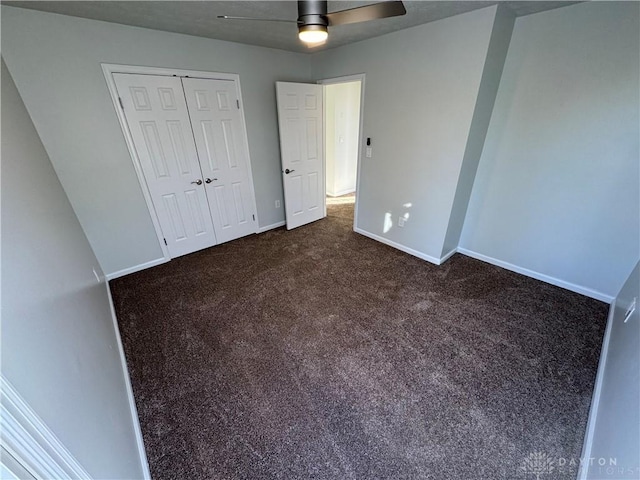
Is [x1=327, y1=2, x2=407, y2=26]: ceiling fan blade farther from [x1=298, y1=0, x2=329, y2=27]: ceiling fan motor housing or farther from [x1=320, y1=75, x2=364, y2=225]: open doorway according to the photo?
[x1=320, y1=75, x2=364, y2=225]: open doorway

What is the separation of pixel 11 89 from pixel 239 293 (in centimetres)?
216

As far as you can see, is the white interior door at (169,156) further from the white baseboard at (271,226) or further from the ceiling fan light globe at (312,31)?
the ceiling fan light globe at (312,31)

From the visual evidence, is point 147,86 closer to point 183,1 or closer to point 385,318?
point 183,1

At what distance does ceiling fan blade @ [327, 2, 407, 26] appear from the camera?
1.41m

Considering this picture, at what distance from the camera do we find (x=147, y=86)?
2504 mm

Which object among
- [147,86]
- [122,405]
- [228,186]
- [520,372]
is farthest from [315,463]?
[147,86]

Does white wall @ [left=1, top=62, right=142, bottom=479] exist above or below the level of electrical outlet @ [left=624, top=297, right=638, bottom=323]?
above

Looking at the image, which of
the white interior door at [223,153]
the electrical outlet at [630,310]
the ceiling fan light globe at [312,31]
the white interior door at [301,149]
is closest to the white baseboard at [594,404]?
the electrical outlet at [630,310]

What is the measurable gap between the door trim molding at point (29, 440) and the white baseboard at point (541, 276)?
3516 mm

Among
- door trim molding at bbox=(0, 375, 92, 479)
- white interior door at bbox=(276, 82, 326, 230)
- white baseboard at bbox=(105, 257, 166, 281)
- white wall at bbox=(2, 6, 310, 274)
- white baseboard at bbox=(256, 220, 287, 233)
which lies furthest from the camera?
white baseboard at bbox=(256, 220, 287, 233)

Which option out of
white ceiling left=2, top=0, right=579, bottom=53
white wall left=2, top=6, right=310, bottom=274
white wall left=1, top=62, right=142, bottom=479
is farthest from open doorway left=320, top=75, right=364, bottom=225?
white wall left=1, top=62, right=142, bottom=479

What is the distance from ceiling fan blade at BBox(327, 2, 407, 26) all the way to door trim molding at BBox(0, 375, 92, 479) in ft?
6.50

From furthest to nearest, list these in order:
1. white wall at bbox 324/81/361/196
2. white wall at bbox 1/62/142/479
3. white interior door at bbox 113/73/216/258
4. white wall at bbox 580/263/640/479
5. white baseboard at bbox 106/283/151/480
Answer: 1. white wall at bbox 324/81/361/196
2. white interior door at bbox 113/73/216/258
3. white baseboard at bbox 106/283/151/480
4. white wall at bbox 580/263/640/479
5. white wall at bbox 1/62/142/479

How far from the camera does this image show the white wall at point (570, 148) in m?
1.96
